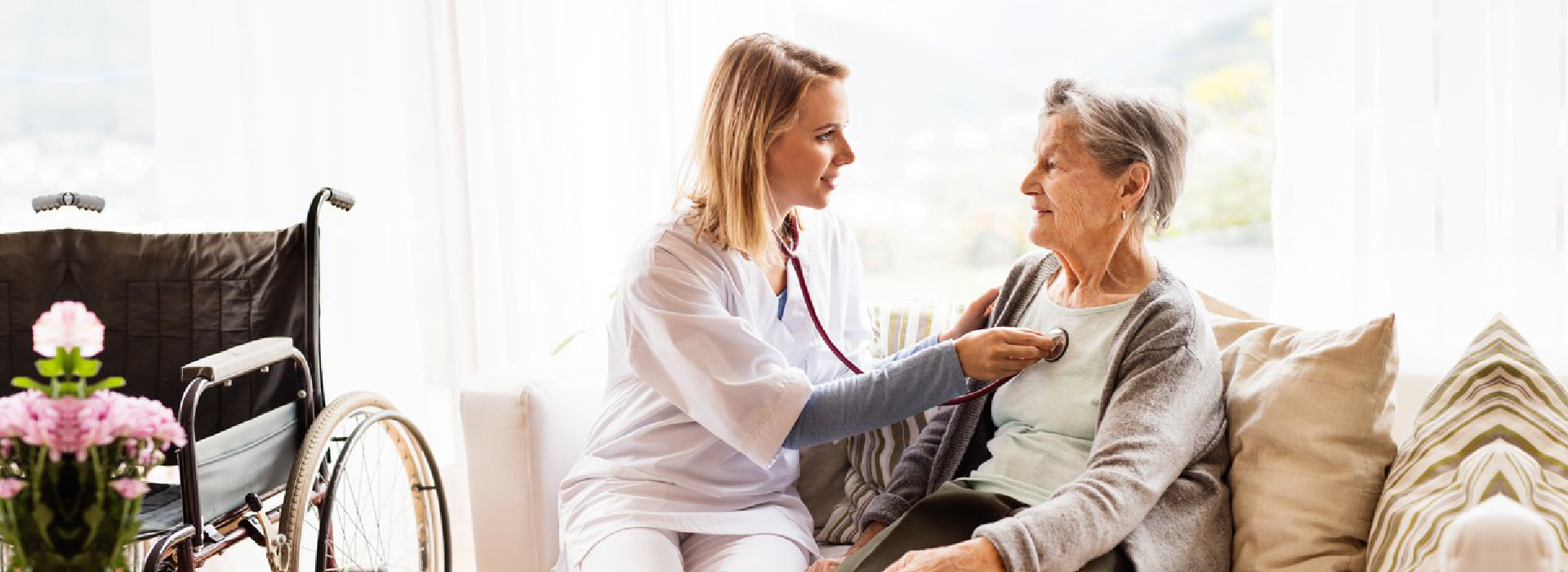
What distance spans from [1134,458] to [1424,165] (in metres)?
1.19

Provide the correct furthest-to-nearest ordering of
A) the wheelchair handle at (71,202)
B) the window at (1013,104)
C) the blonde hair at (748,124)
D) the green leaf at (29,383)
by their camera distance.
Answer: the window at (1013,104)
the wheelchair handle at (71,202)
the blonde hair at (748,124)
the green leaf at (29,383)

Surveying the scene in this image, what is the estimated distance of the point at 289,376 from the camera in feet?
7.63

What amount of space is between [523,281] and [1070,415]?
1.79 m

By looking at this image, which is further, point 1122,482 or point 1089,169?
point 1089,169

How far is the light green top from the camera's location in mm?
1701

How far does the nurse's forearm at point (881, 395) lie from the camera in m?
1.75

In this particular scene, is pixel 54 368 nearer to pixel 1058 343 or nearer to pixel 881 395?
pixel 881 395

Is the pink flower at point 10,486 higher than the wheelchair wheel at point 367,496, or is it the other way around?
the pink flower at point 10,486

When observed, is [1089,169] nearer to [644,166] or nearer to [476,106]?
[644,166]

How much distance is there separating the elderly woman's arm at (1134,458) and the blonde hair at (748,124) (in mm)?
576

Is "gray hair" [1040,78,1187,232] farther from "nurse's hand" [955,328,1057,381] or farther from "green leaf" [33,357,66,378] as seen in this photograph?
"green leaf" [33,357,66,378]

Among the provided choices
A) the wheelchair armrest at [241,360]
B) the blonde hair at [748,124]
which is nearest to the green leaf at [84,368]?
the wheelchair armrest at [241,360]

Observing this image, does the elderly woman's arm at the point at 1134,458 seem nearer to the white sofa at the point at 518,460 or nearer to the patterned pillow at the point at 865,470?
the patterned pillow at the point at 865,470

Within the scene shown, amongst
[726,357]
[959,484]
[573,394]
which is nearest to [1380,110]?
[959,484]
